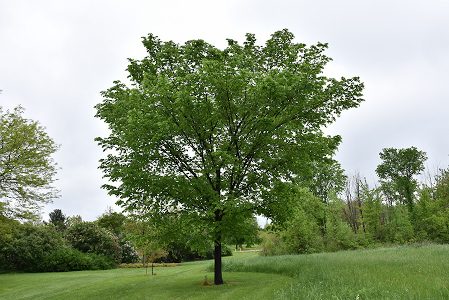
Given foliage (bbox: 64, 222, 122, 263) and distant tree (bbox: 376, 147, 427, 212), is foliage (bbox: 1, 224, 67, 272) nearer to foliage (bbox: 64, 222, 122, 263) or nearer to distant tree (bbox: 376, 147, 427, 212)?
foliage (bbox: 64, 222, 122, 263)

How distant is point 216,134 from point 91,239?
77.6 feet

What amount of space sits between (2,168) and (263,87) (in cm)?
1917

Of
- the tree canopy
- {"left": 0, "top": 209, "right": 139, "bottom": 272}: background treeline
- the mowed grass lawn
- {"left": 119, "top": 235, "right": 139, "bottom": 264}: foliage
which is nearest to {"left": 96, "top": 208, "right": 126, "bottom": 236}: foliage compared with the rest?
{"left": 119, "top": 235, "right": 139, "bottom": 264}: foliage

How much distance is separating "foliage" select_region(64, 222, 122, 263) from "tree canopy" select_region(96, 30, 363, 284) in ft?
65.4

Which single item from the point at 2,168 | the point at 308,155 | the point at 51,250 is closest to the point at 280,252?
the point at 308,155

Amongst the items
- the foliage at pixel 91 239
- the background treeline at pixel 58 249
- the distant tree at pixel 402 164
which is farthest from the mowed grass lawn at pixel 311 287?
the distant tree at pixel 402 164

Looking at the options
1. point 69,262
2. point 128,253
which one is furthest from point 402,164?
point 69,262

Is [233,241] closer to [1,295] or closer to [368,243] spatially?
[1,295]

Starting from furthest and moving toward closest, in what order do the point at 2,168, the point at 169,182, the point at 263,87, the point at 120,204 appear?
1. the point at 2,168
2. the point at 120,204
3. the point at 169,182
4. the point at 263,87

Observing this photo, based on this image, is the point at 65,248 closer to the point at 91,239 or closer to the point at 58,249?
the point at 58,249

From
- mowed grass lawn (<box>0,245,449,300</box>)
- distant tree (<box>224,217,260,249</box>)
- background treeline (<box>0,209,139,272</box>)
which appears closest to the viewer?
mowed grass lawn (<box>0,245,449,300</box>)

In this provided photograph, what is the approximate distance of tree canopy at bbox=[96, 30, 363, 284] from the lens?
455 inches

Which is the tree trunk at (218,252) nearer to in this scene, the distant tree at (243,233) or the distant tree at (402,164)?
the distant tree at (243,233)

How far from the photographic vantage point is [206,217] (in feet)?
40.7
